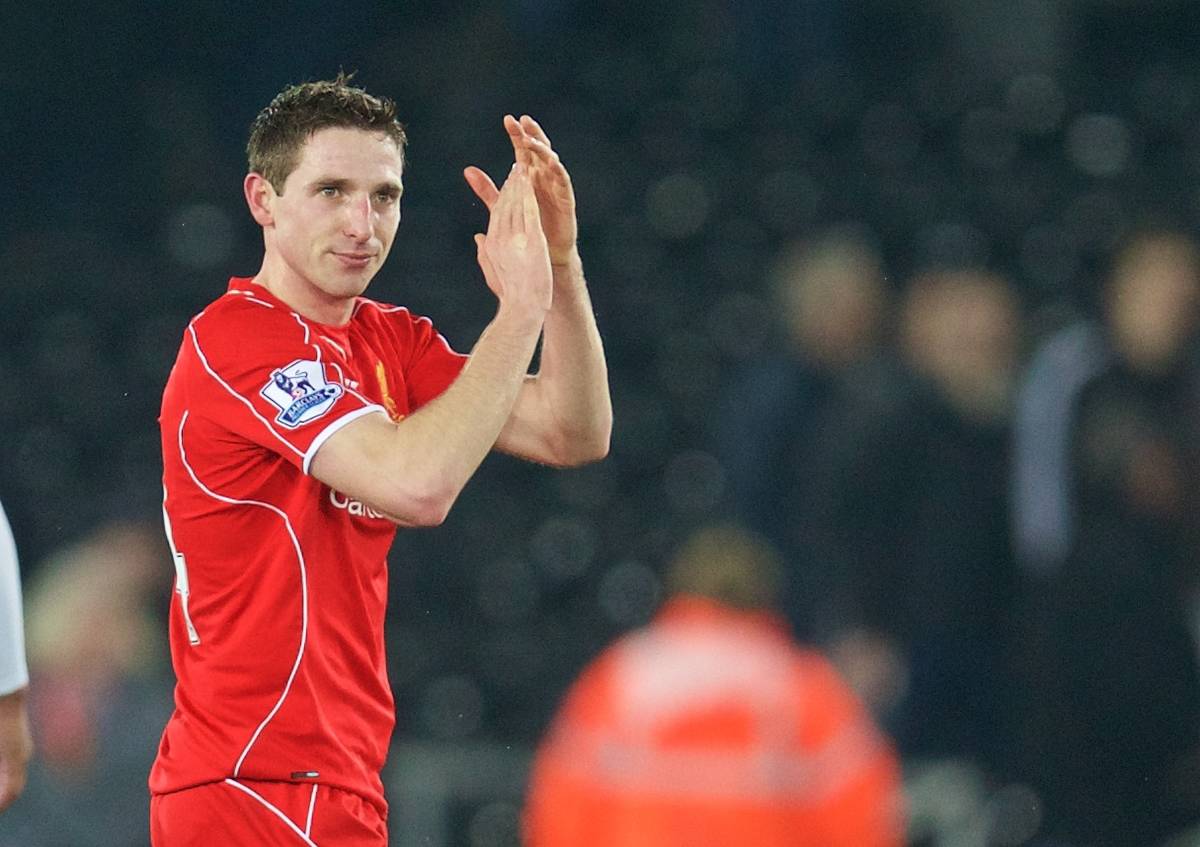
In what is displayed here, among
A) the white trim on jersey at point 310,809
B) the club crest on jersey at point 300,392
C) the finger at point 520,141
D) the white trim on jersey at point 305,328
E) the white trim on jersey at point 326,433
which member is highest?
the finger at point 520,141

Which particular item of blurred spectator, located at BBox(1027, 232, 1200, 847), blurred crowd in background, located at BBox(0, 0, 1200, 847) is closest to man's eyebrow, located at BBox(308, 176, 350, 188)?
blurred crowd in background, located at BBox(0, 0, 1200, 847)

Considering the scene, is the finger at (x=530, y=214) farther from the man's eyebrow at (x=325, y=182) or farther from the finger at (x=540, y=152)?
the man's eyebrow at (x=325, y=182)

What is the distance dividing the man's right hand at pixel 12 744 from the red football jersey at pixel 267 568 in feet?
0.88

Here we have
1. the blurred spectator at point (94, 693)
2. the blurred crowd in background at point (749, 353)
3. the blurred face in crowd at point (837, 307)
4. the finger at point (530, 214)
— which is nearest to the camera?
the finger at point (530, 214)

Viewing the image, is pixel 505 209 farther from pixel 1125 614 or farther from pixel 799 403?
pixel 799 403

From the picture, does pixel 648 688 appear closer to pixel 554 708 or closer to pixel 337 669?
pixel 554 708

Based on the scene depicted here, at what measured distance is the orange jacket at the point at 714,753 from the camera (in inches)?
201

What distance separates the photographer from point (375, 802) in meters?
2.79

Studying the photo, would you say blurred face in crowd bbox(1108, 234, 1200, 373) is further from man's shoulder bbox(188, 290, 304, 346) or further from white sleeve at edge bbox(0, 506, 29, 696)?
white sleeve at edge bbox(0, 506, 29, 696)

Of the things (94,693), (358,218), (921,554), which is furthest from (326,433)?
(921,554)

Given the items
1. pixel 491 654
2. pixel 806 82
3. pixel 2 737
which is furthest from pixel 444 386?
pixel 806 82

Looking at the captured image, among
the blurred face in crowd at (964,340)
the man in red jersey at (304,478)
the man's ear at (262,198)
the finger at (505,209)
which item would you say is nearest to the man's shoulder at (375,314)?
the man in red jersey at (304,478)

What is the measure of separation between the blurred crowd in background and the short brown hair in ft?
11.2

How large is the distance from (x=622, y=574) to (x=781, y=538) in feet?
2.80
